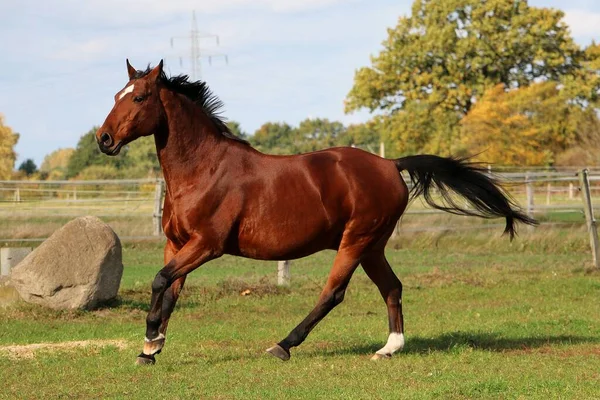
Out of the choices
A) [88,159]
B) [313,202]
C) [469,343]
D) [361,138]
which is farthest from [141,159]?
[313,202]

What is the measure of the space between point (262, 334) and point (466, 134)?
4090cm

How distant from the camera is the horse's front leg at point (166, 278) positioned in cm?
834

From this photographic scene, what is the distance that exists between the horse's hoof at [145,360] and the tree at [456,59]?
4473cm

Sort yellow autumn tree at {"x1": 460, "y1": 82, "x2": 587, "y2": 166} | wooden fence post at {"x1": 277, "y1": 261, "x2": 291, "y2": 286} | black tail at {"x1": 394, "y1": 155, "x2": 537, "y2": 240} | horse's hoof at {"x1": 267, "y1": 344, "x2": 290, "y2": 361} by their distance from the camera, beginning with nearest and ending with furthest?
horse's hoof at {"x1": 267, "y1": 344, "x2": 290, "y2": 361} → black tail at {"x1": 394, "y1": 155, "x2": 537, "y2": 240} → wooden fence post at {"x1": 277, "y1": 261, "x2": 291, "y2": 286} → yellow autumn tree at {"x1": 460, "y1": 82, "x2": 587, "y2": 166}

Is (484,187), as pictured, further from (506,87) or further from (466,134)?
(506,87)

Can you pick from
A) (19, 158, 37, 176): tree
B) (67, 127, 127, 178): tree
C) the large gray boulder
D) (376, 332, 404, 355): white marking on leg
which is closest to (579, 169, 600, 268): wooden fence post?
(376, 332, 404, 355): white marking on leg

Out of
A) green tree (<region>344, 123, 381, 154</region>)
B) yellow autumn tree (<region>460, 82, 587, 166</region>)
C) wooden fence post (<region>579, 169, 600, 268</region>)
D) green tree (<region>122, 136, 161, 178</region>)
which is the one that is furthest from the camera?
green tree (<region>344, 123, 381, 154</region>)

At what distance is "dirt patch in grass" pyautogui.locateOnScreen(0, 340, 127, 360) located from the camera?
368 inches

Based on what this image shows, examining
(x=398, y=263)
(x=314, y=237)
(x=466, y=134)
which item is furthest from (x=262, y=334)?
(x=466, y=134)

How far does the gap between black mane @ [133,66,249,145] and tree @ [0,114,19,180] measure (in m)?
46.8

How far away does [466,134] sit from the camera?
1982 inches

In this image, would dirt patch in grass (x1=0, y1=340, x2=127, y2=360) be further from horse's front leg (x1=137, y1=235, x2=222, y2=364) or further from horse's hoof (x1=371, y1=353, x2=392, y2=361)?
horse's hoof (x1=371, y1=353, x2=392, y2=361)

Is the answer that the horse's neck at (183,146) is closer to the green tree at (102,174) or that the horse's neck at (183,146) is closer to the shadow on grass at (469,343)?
the shadow on grass at (469,343)

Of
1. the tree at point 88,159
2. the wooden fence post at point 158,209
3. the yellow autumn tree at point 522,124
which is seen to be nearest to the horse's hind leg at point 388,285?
the wooden fence post at point 158,209
